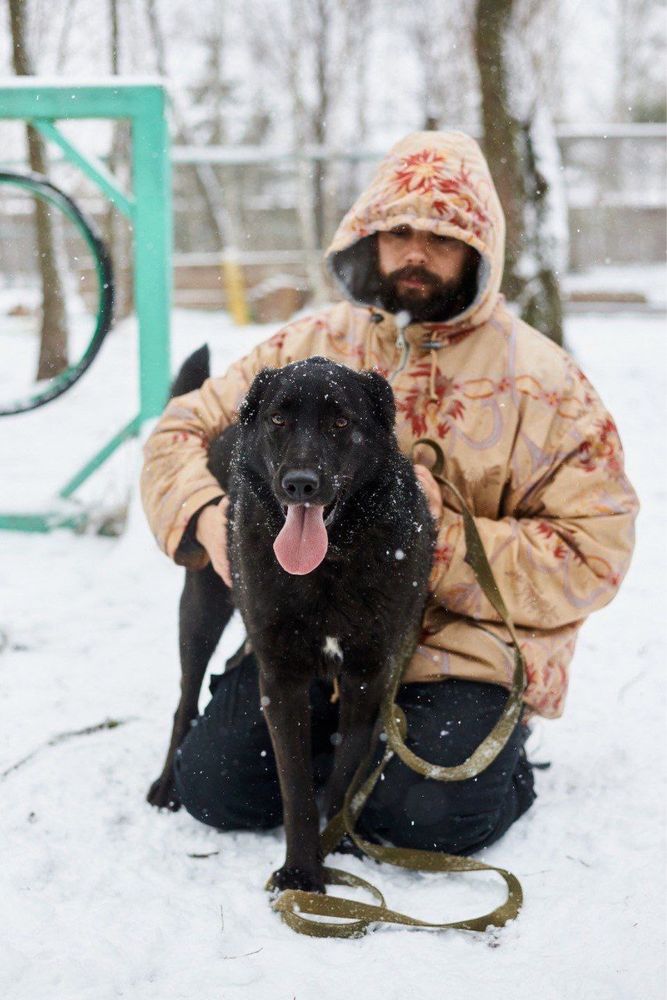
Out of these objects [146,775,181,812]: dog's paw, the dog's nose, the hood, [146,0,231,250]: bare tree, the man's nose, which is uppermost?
[146,0,231,250]: bare tree

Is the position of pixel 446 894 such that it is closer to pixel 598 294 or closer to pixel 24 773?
pixel 24 773

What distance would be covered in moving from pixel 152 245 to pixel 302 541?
2.80 metres

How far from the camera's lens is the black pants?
2.12 metres

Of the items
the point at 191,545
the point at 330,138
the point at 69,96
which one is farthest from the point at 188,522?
the point at 330,138

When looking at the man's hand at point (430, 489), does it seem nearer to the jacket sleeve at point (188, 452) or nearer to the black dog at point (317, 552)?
the black dog at point (317, 552)

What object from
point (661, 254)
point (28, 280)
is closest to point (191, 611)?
point (28, 280)

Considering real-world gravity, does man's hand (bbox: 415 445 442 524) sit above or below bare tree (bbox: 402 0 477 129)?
below

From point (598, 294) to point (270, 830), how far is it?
8.84m

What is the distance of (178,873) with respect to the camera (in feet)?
6.59

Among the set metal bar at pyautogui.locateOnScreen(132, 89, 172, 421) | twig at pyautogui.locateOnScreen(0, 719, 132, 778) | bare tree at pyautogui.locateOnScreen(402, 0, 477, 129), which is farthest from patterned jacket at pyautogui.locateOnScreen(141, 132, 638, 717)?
bare tree at pyautogui.locateOnScreen(402, 0, 477, 129)

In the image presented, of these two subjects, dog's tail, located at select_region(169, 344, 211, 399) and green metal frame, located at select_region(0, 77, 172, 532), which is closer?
dog's tail, located at select_region(169, 344, 211, 399)

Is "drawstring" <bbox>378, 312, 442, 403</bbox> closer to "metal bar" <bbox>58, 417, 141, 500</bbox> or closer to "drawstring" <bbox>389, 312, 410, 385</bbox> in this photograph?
"drawstring" <bbox>389, 312, 410, 385</bbox>

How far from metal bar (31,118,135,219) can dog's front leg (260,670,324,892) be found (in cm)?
287

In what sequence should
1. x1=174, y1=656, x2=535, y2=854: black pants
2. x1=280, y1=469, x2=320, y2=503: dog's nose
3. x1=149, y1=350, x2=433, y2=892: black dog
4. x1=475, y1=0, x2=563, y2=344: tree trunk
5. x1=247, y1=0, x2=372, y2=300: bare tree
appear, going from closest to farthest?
1. x1=280, y1=469, x2=320, y2=503: dog's nose
2. x1=149, y1=350, x2=433, y2=892: black dog
3. x1=174, y1=656, x2=535, y2=854: black pants
4. x1=475, y1=0, x2=563, y2=344: tree trunk
5. x1=247, y1=0, x2=372, y2=300: bare tree
